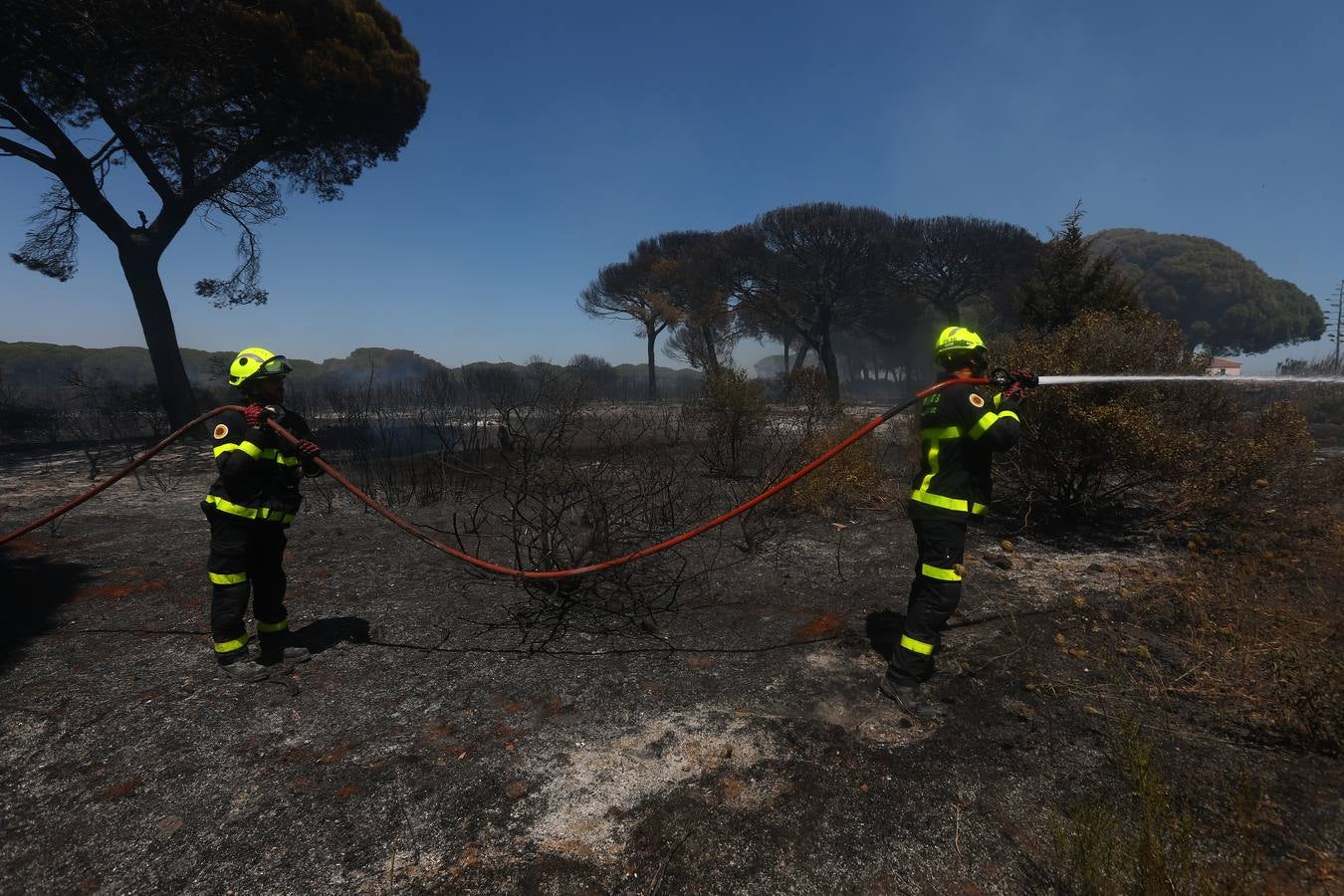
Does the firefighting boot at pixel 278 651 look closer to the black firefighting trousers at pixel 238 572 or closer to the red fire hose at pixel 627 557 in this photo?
the black firefighting trousers at pixel 238 572

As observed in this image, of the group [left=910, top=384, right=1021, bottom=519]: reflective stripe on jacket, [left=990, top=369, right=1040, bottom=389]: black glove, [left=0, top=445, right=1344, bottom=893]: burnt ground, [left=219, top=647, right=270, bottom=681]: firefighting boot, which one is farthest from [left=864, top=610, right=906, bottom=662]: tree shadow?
[left=219, top=647, right=270, bottom=681]: firefighting boot

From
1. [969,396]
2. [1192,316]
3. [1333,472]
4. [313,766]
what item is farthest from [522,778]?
[1192,316]

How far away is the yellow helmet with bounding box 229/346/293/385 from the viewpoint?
3447mm

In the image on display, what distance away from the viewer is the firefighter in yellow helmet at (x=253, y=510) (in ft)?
10.6

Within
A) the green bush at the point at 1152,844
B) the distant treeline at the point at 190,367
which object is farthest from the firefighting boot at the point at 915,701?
the distant treeline at the point at 190,367

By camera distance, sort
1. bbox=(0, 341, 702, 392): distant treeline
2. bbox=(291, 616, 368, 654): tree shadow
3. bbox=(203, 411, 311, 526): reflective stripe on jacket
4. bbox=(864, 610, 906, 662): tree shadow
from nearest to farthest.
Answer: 1. bbox=(203, 411, 311, 526): reflective stripe on jacket
2. bbox=(864, 610, 906, 662): tree shadow
3. bbox=(291, 616, 368, 654): tree shadow
4. bbox=(0, 341, 702, 392): distant treeline

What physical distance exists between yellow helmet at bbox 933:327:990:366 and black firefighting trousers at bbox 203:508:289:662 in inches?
161

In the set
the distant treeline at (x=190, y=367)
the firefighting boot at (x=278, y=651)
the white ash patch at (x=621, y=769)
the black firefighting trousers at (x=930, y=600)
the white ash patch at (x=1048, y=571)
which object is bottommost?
the white ash patch at (x=621, y=769)

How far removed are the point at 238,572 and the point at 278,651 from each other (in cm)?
64

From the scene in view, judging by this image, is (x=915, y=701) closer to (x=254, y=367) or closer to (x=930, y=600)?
(x=930, y=600)

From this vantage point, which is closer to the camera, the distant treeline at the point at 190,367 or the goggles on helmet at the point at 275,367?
the goggles on helmet at the point at 275,367

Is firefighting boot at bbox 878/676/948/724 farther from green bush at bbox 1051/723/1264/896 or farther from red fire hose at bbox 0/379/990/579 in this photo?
red fire hose at bbox 0/379/990/579

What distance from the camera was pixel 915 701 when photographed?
2943mm

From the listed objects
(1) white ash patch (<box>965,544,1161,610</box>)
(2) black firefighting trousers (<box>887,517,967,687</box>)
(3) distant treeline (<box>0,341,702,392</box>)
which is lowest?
(1) white ash patch (<box>965,544,1161,610</box>)
